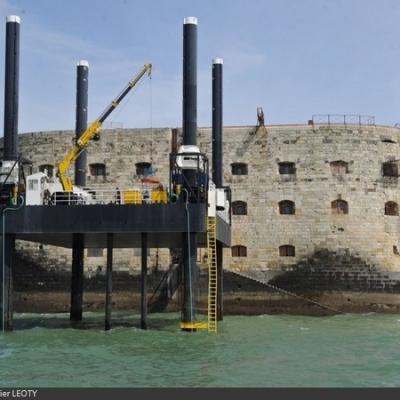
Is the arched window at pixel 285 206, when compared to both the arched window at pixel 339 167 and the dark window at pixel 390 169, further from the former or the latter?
the dark window at pixel 390 169

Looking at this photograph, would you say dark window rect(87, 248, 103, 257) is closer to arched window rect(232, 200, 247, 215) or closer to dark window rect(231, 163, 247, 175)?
arched window rect(232, 200, 247, 215)

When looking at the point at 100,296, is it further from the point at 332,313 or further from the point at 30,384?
the point at 30,384

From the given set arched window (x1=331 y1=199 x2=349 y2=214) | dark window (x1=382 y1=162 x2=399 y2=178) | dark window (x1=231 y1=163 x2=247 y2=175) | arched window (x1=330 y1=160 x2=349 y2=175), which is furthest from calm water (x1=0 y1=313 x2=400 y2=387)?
dark window (x1=382 y1=162 x2=399 y2=178)

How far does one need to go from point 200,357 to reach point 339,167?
23.4 meters

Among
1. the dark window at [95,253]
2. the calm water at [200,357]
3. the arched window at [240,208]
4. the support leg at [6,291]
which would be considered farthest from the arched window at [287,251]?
the support leg at [6,291]

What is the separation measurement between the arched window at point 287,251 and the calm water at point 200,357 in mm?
10455

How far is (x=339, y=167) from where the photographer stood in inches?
1566

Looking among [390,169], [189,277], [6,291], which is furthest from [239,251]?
[6,291]

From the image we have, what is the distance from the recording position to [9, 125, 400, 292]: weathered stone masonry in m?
38.8

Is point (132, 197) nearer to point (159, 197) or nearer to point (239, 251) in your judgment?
point (159, 197)

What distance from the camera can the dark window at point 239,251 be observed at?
131 ft

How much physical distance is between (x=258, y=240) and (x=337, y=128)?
A: 316 inches

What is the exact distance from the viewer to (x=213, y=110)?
32.7 m

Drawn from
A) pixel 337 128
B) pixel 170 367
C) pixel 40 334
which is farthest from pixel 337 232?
pixel 170 367
